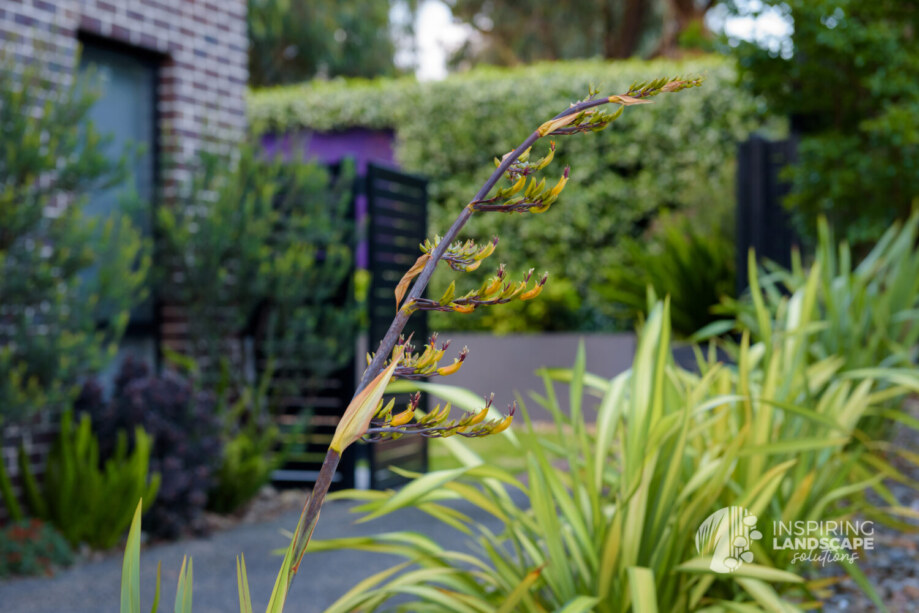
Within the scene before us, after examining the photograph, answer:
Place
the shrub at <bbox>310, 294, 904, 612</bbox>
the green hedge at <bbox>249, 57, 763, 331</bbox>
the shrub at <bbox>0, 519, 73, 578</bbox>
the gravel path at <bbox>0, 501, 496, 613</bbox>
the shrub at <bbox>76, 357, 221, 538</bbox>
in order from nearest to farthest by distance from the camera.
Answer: the shrub at <bbox>310, 294, 904, 612</bbox>, the gravel path at <bbox>0, 501, 496, 613</bbox>, the shrub at <bbox>0, 519, 73, 578</bbox>, the shrub at <bbox>76, 357, 221, 538</bbox>, the green hedge at <bbox>249, 57, 763, 331</bbox>

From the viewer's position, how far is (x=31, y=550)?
381 cm

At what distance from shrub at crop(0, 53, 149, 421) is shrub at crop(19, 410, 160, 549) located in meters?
0.28

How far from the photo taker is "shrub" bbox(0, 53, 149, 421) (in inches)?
150

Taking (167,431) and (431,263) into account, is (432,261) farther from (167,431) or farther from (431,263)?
(167,431)

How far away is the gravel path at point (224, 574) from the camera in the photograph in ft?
11.1

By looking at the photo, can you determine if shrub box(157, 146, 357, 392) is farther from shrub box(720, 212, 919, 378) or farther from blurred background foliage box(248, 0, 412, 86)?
blurred background foliage box(248, 0, 412, 86)

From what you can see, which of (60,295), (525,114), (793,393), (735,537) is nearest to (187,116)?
(60,295)

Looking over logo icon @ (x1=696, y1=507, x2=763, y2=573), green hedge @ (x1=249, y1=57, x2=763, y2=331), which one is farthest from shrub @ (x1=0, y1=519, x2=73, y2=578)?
→ green hedge @ (x1=249, y1=57, x2=763, y2=331)

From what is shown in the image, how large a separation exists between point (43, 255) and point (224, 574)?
66.7 inches

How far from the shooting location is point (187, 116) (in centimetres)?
534

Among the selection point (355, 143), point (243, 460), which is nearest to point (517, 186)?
point (243, 460)

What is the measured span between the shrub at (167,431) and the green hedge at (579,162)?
5.10 m

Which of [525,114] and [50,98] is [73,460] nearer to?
[50,98]

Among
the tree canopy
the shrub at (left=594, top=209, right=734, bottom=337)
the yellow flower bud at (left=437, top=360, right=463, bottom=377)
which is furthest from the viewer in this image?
the tree canopy
